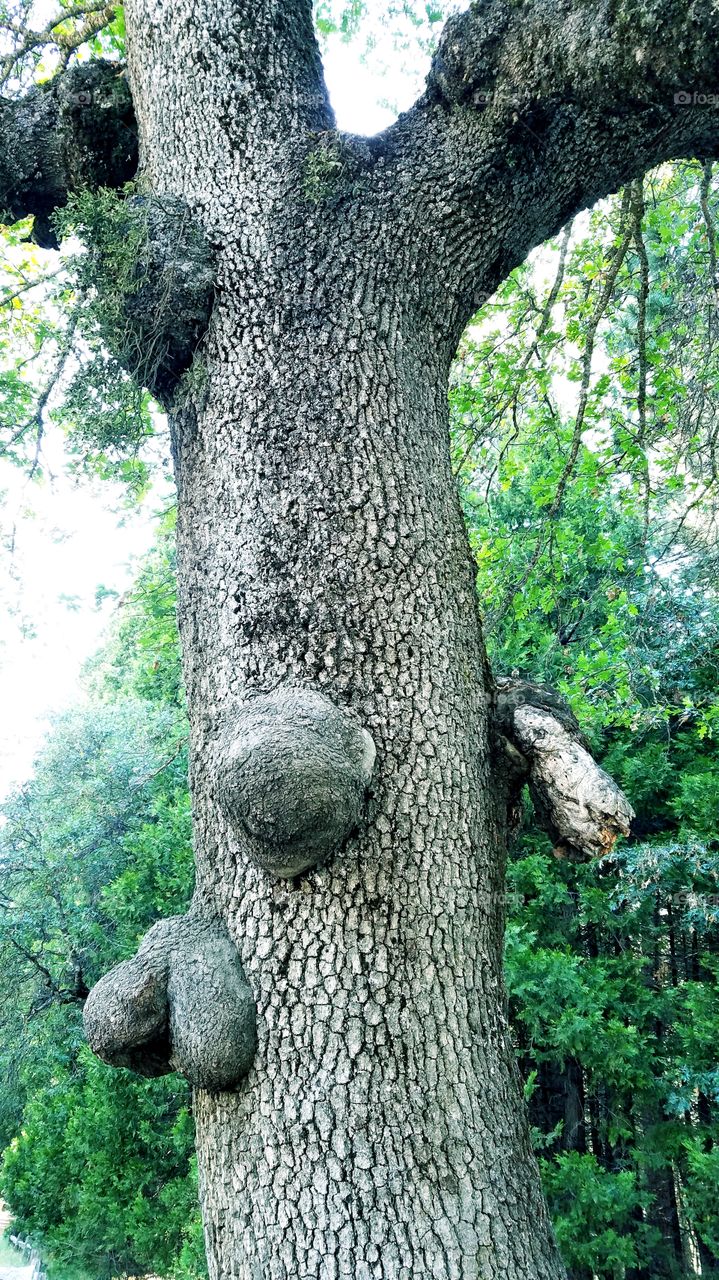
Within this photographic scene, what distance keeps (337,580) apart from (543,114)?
1615 millimetres

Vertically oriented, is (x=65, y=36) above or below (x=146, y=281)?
above

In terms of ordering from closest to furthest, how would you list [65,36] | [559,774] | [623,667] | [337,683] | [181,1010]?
1. [181,1010]
2. [337,683]
3. [559,774]
4. [65,36]
5. [623,667]

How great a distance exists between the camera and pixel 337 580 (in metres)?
2.06

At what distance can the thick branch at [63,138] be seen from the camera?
286 cm

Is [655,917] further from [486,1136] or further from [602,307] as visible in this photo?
[486,1136]

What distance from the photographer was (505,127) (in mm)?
2498

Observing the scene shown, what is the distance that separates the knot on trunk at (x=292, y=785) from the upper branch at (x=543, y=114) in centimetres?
161

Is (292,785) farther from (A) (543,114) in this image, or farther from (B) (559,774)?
(A) (543,114)

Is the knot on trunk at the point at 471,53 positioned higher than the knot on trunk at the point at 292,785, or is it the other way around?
the knot on trunk at the point at 471,53

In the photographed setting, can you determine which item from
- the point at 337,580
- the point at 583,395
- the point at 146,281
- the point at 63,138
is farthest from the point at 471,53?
the point at 583,395

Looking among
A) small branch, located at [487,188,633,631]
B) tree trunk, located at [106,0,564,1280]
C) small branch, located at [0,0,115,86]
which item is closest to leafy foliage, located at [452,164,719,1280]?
small branch, located at [487,188,633,631]

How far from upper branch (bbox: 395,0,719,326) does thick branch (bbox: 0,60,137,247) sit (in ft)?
3.54

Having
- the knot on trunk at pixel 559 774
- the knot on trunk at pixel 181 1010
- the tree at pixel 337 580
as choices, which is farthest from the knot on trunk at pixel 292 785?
the knot on trunk at pixel 559 774

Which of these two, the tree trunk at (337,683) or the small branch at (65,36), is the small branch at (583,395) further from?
the small branch at (65,36)
